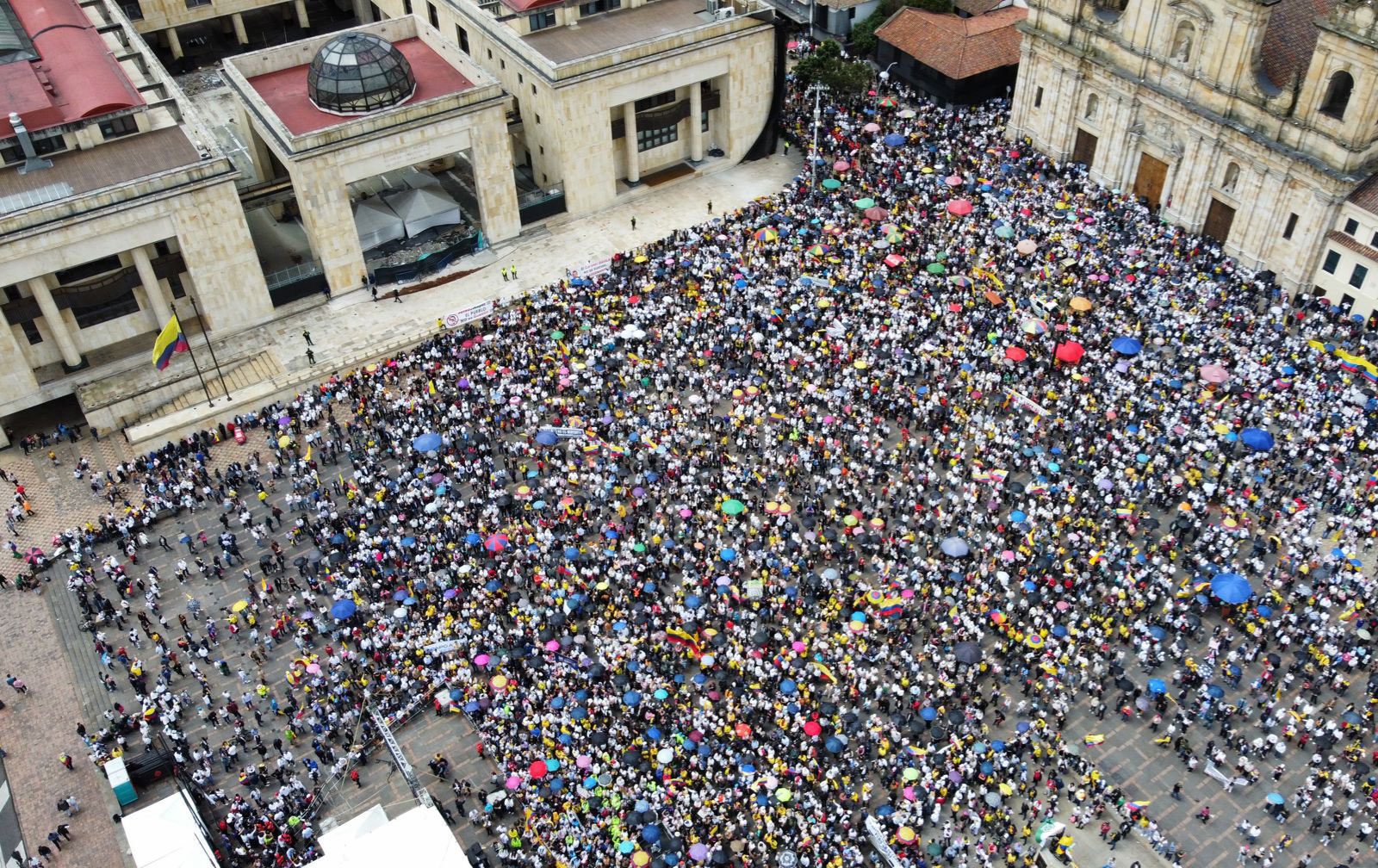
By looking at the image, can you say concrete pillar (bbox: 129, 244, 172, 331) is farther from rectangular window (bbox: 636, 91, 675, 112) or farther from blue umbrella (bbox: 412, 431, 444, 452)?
rectangular window (bbox: 636, 91, 675, 112)

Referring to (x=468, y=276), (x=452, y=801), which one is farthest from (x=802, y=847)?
(x=468, y=276)

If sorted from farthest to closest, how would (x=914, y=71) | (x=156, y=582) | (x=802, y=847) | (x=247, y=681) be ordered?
(x=914, y=71) < (x=156, y=582) < (x=247, y=681) < (x=802, y=847)

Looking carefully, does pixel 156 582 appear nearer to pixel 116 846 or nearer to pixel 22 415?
pixel 116 846

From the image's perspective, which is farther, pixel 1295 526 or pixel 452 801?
pixel 1295 526

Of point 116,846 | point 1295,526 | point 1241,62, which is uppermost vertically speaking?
point 1241,62

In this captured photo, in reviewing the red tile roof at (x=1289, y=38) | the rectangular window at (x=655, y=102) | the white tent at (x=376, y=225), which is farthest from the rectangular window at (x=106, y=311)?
the red tile roof at (x=1289, y=38)

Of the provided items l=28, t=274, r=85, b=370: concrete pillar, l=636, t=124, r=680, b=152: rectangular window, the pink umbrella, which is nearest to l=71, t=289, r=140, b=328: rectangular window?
l=28, t=274, r=85, b=370: concrete pillar
